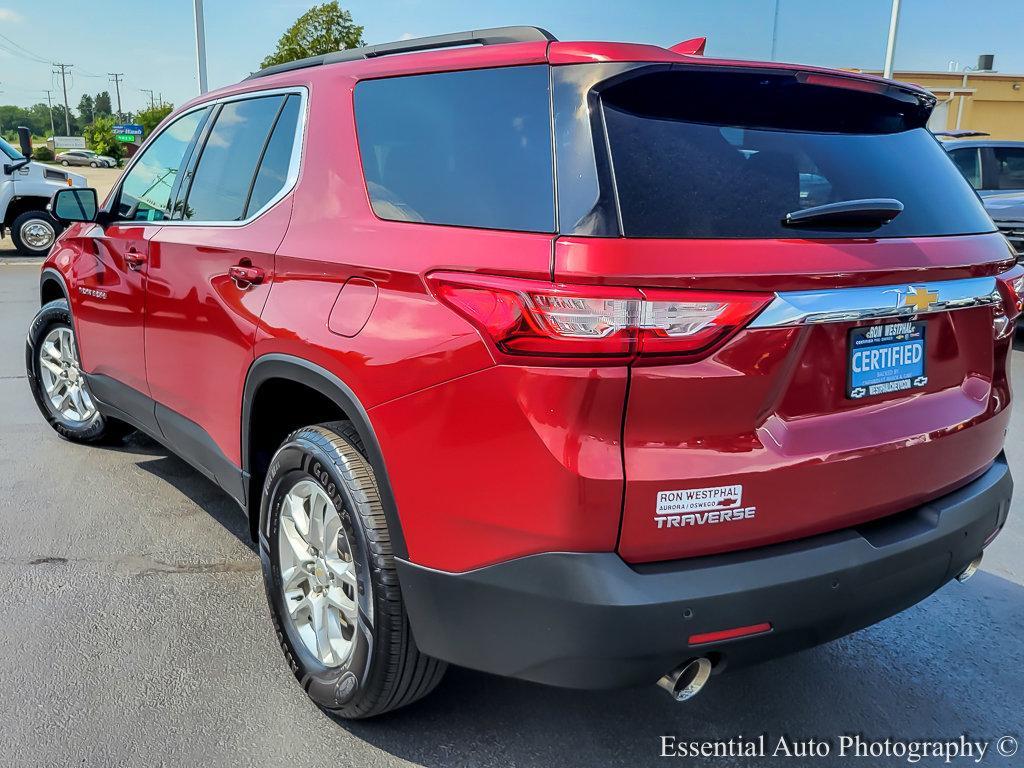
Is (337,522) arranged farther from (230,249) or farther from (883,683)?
(883,683)

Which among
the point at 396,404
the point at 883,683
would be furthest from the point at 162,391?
the point at 883,683

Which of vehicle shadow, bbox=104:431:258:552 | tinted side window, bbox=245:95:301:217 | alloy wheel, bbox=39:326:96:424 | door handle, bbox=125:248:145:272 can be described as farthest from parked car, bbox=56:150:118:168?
tinted side window, bbox=245:95:301:217

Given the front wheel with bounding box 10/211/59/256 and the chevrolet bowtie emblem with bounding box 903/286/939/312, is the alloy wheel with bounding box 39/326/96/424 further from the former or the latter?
the front wheel with bounding box 10/211/59/256

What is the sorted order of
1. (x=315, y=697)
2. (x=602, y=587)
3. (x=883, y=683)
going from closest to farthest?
(x=602, y=587), (x=315, y=697), (x=883, y=683)

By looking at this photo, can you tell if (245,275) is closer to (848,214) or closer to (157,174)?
(157,174)

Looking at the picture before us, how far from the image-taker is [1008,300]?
8.27ft

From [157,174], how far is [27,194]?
38.5 ft

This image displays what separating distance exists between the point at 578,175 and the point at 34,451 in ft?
13.8

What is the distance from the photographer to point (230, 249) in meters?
2.97

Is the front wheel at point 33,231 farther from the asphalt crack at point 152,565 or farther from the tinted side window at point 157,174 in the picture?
the asphalt crack at point 152,565

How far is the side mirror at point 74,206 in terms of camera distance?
422 centimetres

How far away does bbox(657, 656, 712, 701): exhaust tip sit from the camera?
6.63ft

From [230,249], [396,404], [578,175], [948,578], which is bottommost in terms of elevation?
[948,578]

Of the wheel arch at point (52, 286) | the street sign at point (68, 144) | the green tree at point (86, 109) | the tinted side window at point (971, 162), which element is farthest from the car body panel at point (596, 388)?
the green tree at point (86, 109)
